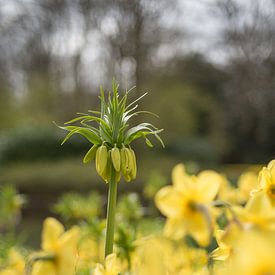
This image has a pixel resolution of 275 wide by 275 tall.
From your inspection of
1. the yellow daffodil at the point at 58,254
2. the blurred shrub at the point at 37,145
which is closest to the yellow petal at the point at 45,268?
the yellow daffodil at the point at 58,254

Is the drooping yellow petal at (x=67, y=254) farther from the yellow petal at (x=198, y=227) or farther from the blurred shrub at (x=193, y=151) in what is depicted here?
the blurred shrub at (x=193, y=151)

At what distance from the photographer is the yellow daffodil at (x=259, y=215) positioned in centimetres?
31

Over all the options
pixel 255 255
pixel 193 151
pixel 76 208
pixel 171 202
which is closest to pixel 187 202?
pixel 171 202

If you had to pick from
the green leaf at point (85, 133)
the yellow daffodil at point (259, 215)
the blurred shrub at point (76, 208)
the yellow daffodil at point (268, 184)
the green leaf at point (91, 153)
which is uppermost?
the green leaf at point (85, 133)

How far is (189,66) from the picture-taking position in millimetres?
12750

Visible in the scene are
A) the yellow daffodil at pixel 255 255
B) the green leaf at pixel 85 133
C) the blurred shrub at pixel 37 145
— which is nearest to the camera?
the yellow daffodil at pixel 255 255

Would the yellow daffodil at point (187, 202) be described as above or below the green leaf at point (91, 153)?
below

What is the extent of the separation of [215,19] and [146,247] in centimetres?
1164

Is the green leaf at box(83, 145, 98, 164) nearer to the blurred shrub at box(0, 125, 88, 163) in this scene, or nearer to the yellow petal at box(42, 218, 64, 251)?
the yellow petal at box(42, 218, 64, 251)

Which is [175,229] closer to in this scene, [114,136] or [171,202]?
[171,202]

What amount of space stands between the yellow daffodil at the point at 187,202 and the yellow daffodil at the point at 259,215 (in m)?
0.03

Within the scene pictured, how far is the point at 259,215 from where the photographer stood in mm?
315

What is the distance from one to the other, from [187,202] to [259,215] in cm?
6

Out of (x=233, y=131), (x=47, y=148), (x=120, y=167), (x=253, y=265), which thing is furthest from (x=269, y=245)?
(x=233, y=131)
